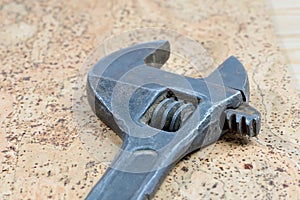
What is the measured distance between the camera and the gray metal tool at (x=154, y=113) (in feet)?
3.11

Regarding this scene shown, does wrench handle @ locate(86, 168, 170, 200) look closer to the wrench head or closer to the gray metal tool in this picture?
the gray metal tool

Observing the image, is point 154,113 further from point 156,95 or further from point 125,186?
point 125,186

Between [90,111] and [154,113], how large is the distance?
19cm

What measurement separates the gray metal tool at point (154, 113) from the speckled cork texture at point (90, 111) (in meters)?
0.06

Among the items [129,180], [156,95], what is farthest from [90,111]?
[129,180]

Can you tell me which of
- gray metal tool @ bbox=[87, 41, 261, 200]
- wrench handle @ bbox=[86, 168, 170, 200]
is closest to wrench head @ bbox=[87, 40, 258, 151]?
gray metal tool @ bbox=[87, 41, 261, 200]

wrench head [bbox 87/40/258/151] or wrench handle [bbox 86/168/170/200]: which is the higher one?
wrench head [bbox 87/40/258/151]

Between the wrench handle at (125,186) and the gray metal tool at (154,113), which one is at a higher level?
the gray metal tool at (154,113)

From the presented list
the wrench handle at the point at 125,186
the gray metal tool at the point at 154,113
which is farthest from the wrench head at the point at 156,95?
the wrench handle at the point at 125,186

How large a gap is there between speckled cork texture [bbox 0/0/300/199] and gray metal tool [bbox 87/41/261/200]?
0.19ft

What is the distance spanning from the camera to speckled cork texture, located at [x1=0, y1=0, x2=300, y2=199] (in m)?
1.02

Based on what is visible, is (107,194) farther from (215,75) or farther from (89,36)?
(89,36)

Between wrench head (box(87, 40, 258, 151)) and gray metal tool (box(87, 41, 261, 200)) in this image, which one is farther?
wrench head (box(87, 40, 258, 151))

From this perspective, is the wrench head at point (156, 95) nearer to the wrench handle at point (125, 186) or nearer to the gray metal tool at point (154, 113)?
the gray metal tool at point (154, 113)
